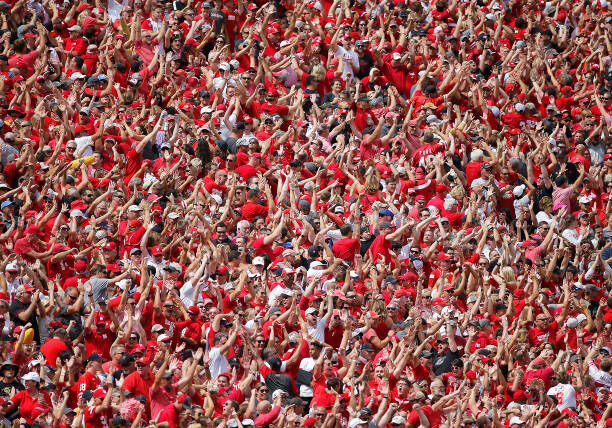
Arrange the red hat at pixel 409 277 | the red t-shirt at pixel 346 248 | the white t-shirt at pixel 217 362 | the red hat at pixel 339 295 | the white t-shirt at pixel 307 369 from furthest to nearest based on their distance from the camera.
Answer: the red t-shirt at pixel 346 248 < the red hat at pixel 409 277 < the red hat at pixel 339 295 < the white t-shirt at pixel 217 362 < the white t-shirt at pixel 307 369

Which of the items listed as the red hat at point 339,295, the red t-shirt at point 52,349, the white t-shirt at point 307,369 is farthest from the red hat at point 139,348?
the red hat at point 339,295

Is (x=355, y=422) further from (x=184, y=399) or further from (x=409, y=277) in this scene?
(x=409, y=277)

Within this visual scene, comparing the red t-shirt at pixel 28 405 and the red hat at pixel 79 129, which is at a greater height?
the red hat at pixel 79 129

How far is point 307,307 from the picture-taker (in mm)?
18609

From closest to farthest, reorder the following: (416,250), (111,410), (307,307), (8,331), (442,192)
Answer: (111,410), (8,331), (307,307), (416,250), (442,192)

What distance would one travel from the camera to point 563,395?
60.2ft

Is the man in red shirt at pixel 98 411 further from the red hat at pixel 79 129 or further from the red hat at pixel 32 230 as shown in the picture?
the red hat at pixel 79 129

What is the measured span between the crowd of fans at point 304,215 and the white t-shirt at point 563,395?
3cm

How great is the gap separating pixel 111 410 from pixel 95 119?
6638 millimetres

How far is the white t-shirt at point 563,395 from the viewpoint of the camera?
1830cm

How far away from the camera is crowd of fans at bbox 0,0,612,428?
1714 centimetres

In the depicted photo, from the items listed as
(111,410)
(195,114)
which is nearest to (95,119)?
(195,114)

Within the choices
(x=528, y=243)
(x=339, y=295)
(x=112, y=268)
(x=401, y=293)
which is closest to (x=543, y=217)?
(x=528, y=243)

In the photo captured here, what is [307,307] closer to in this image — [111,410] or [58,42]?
[111,410]
